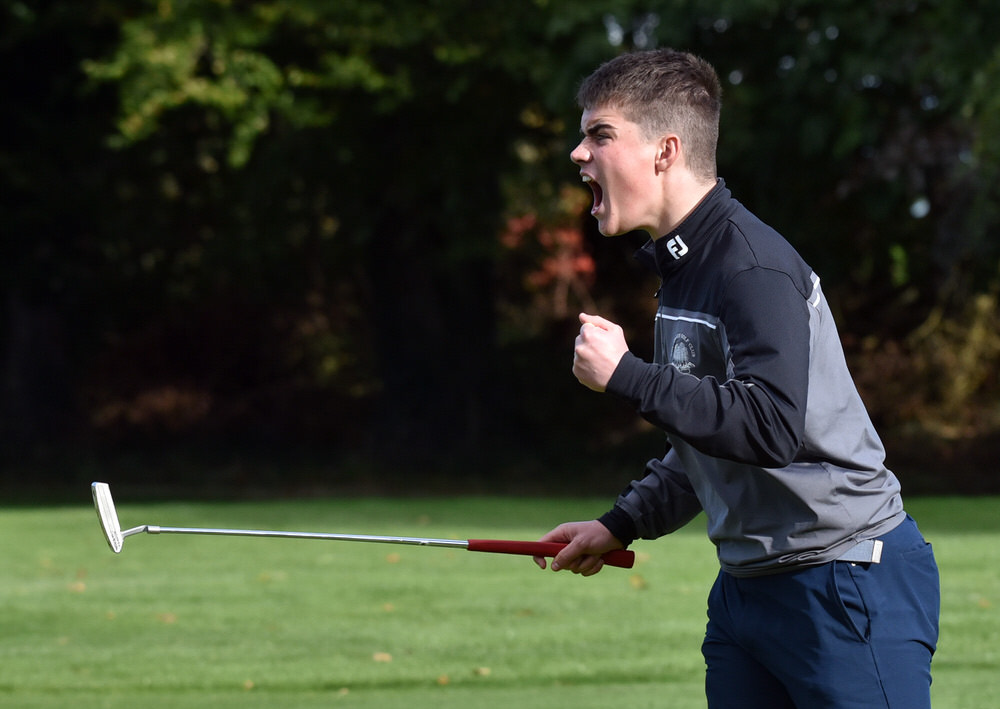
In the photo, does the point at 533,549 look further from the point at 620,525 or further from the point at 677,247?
the point at 677,247

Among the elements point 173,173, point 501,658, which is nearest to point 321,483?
point 173,173

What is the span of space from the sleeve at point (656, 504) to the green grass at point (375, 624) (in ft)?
10.6

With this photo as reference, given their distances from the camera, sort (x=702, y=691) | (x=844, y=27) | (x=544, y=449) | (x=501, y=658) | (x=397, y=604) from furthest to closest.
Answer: (x=544, y=449) < (x=844, y=27) < (x=397, y=604) < (x=501, y=658) < (x=702, y=691)

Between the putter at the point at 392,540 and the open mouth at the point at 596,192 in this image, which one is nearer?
the open mouth at the point at 596,192

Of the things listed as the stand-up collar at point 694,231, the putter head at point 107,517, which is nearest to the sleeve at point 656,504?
the stand-up collar at point 694,231

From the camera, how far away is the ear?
2.93 meters

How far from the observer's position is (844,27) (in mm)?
15195

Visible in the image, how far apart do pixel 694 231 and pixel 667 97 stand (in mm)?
268

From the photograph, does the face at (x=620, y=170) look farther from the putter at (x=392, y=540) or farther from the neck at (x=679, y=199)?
the putter at (x=392, y=540)

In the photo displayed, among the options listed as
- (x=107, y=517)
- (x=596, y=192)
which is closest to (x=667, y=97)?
(x=596, y=192)

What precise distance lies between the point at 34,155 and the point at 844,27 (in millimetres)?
10915

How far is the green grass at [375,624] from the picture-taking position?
706 centimetres

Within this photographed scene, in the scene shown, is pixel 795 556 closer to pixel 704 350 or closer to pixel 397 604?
pixel 704 350

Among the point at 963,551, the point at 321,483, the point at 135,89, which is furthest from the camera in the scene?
the point at 321,483
